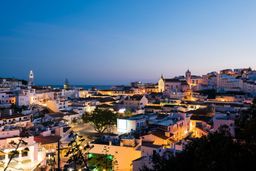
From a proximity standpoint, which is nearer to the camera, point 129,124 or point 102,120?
point 129,124

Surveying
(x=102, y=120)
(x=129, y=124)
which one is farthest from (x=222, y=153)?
(x=102, y=120)

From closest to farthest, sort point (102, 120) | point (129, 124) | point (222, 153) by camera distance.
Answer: point (222, 153), point (129, 124), point (102, 120)

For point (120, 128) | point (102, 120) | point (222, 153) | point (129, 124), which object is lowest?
point (120, 128)

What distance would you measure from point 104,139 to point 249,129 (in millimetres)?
12937

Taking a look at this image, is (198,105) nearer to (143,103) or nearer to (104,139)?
(143,103)

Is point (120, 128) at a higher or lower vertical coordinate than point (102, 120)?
lower

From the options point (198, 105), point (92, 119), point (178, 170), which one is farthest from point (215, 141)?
point (198, 105)

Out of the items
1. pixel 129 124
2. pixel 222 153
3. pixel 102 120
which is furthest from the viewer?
pixel 102 120

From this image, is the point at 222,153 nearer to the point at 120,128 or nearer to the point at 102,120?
the point at 120,128

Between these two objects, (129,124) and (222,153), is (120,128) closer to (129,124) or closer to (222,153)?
(129,124)

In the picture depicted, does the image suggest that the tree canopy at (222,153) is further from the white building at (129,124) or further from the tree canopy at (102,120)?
the tree canopy at (102,120)

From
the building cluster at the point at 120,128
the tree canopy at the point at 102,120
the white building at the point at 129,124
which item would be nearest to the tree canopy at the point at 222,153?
the building cluster at the point at 120,128

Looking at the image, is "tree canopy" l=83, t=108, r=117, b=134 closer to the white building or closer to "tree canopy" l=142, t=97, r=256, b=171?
the white building

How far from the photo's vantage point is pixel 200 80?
62344 millimetres
